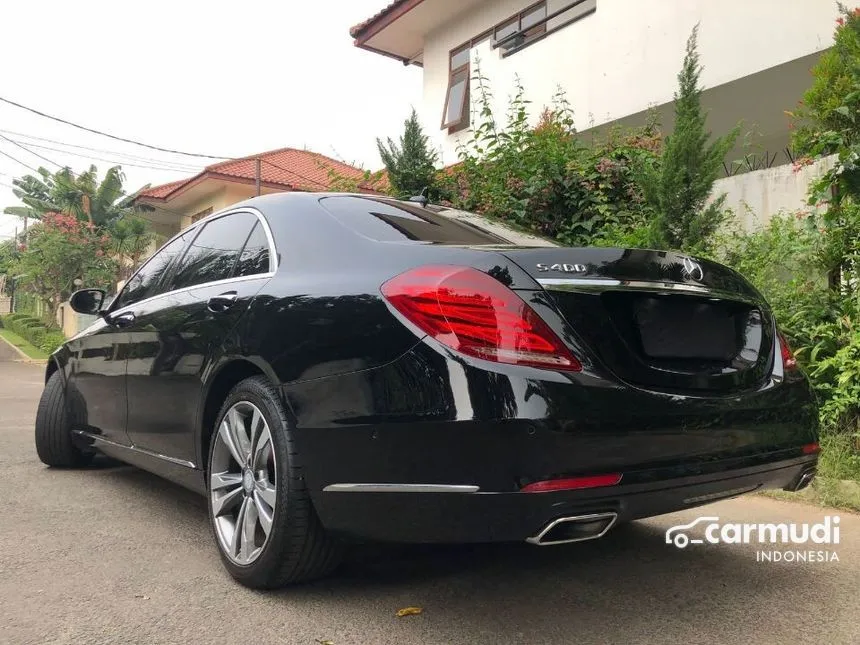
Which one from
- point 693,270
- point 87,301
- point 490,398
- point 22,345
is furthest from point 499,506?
point 22,345

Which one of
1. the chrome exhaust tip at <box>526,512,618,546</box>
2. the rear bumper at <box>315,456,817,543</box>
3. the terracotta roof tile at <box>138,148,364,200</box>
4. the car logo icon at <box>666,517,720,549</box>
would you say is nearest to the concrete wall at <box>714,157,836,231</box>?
the car logo icon at <box>666,517,720,549</box>

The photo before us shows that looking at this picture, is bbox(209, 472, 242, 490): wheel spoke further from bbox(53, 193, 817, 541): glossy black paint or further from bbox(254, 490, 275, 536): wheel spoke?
bbox(53, 193, 817, 541): glossy black paint

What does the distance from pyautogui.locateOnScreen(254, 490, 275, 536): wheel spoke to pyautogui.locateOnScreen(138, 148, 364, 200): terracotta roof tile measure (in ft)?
52.3

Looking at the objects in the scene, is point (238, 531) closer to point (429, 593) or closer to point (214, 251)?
point (429, 593)

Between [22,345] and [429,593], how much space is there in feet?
87.6

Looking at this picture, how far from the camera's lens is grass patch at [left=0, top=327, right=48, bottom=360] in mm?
22013

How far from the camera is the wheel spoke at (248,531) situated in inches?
102

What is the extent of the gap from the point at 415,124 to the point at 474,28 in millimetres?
5846

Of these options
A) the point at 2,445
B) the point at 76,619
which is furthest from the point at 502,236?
the point at 2,445

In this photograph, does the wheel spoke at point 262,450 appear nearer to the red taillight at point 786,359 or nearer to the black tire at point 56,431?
the red taillight at point 786,359

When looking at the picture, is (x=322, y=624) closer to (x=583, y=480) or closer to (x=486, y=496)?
(x=486, y=496)

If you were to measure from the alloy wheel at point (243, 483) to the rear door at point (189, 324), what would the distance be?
0.27 metres

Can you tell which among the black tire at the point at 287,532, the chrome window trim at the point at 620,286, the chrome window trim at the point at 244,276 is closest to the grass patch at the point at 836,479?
the chrome window trim at the point at 620,286

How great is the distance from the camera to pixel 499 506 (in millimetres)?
1953
